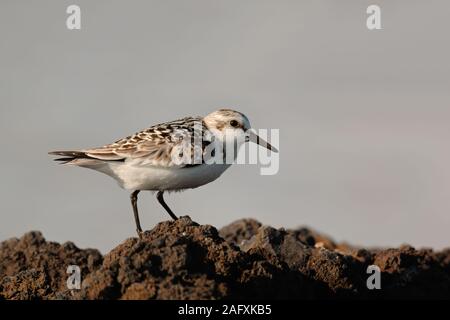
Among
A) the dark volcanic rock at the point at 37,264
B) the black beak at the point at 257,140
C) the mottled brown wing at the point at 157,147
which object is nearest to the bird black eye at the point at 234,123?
the black beak at the point at 257,140

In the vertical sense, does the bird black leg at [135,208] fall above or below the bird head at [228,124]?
below

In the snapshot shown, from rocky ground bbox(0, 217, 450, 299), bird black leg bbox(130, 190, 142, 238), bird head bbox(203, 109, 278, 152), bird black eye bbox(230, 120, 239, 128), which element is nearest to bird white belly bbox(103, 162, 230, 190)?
bird black leg bbox(130, 190, 142, 238)

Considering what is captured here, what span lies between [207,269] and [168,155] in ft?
9.58

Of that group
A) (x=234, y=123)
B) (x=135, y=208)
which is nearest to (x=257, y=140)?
(x=234, y=123)

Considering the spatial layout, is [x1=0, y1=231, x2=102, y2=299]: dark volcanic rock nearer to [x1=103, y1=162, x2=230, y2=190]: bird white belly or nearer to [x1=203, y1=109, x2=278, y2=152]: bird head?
[x1=103, y1=162, x2=230, y2=190]: bird white belly

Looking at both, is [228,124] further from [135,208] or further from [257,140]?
[135,208]

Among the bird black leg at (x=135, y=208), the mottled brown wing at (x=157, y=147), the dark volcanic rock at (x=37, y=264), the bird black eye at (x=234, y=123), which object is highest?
the bird black eye at (x=234, y=123)

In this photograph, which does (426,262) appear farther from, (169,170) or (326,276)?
(169,170)

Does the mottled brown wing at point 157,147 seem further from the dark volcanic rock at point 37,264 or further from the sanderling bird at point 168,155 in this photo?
the dark volcanic rock at point 37,264

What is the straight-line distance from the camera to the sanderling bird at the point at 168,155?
11086mm

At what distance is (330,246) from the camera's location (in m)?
14.6
